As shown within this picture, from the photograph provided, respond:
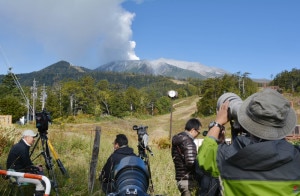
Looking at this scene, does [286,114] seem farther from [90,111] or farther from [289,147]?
[90,111]

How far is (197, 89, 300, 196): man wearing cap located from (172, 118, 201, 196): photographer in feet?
7.17

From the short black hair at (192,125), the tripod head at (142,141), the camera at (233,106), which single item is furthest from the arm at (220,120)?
the tripod head at (142,141)

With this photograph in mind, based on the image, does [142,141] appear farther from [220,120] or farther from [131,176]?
[131,176]

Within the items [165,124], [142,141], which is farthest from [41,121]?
[165,124]

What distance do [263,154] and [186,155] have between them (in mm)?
2385

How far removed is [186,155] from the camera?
3.86 meters

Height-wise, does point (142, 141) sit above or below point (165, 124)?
above


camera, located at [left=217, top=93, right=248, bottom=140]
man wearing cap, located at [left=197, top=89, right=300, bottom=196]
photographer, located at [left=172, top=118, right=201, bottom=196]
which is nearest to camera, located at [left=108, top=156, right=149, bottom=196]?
man wearing cap, located at [left=197, top=89, right=300, bottom=196]

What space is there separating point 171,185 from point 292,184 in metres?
3.98

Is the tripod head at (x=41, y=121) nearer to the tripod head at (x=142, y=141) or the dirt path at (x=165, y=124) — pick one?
the tripod head at (x=142, y=141)

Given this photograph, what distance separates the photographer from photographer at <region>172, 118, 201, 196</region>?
3859 mm

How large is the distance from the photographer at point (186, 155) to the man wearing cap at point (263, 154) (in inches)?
86.0

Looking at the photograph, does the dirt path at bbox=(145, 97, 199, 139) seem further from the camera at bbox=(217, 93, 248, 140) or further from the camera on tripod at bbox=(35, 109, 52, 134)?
the camera at bbox=(217, 93, 248, 140)

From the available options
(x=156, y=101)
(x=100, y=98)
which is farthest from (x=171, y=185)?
(x=156, y=101)
